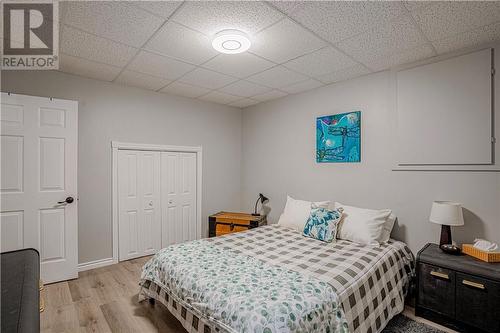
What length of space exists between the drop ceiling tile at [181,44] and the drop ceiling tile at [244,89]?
2.84ft

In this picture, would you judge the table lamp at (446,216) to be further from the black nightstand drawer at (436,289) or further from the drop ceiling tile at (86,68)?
the drop ceiling tile at (86,68)

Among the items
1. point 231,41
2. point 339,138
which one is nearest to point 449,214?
point 339,138

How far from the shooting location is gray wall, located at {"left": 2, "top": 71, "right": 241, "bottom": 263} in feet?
10.1

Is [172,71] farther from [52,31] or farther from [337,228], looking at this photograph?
[337,228]

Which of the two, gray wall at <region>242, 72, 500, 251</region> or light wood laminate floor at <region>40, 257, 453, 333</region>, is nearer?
light wood laminate floor at <region>40, 257, 453, 333</region>

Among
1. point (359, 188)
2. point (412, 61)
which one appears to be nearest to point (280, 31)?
point (412, 61)

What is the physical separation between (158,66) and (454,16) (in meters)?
2.79

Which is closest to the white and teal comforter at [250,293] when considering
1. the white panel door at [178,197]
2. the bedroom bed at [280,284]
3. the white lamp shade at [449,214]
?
the bedroom bed at [280,284]

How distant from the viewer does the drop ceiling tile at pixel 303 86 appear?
3.39 metres

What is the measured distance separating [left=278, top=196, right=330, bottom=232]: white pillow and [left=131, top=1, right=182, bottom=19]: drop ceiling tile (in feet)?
8.37

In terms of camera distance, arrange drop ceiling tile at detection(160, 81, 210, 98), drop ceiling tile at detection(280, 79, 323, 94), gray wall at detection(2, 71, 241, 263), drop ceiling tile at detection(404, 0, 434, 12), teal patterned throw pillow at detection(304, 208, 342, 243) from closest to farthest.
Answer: drop ceiling tile at detection(404, 0, 434, 12), teal patterned throw pillow at detection(304, 208, 342, 243), gray wall at detection(2, 71, 241, 263), drop ceiling tile at detection(280, 79, 323, 94), drop ceiling tile at detection(160, 81, 210, 98)

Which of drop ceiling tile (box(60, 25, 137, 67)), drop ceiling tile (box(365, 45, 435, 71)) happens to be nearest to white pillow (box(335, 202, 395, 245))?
drop ceiling tile (box(365, 45, 435, 71))

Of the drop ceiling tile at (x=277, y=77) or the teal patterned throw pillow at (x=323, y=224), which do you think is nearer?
the teal patterned throw pillow at (x=323, y=224)

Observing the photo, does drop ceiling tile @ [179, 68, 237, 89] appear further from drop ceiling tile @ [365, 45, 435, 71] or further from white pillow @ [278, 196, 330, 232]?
white pillow @ [278, 196, 330, 232]
